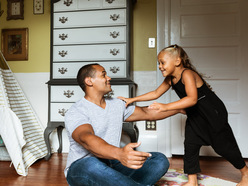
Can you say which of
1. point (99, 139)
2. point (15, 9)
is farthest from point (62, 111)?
point (99, 139)

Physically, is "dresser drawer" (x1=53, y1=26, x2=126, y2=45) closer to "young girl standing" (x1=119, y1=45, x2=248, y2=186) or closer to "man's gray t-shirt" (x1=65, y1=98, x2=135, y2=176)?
"young girl standing" (x1=119, y1=45, x2=248, y2=186)

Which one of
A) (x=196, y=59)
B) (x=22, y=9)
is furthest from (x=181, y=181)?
(x=22, y=9)

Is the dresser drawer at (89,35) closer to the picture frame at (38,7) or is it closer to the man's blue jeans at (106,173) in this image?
the picture frame at (38,7)

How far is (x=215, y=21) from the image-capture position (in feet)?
9.72

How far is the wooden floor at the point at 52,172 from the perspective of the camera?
210 centimetres

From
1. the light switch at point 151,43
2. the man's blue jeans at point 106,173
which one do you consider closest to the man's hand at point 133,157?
the man's blue jeans at point 106,173

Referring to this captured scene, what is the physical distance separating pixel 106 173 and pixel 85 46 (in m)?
1.75

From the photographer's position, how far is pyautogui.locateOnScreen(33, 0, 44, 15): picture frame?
337cm

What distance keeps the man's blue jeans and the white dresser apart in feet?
3.63

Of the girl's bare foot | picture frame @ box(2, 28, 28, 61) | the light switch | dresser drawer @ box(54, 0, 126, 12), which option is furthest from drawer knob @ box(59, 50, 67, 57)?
the girl's bare foot

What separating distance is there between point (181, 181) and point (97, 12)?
1.89 m

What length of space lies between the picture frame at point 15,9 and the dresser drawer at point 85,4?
793 millimetres

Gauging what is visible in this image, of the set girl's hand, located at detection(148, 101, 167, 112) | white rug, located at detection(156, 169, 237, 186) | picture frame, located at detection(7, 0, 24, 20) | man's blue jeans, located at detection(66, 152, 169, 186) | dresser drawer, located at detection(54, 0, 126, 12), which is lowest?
white rug, located at detection(156, 169, 237, 186)

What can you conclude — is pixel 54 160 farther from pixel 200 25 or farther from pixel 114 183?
pixel 200 25
